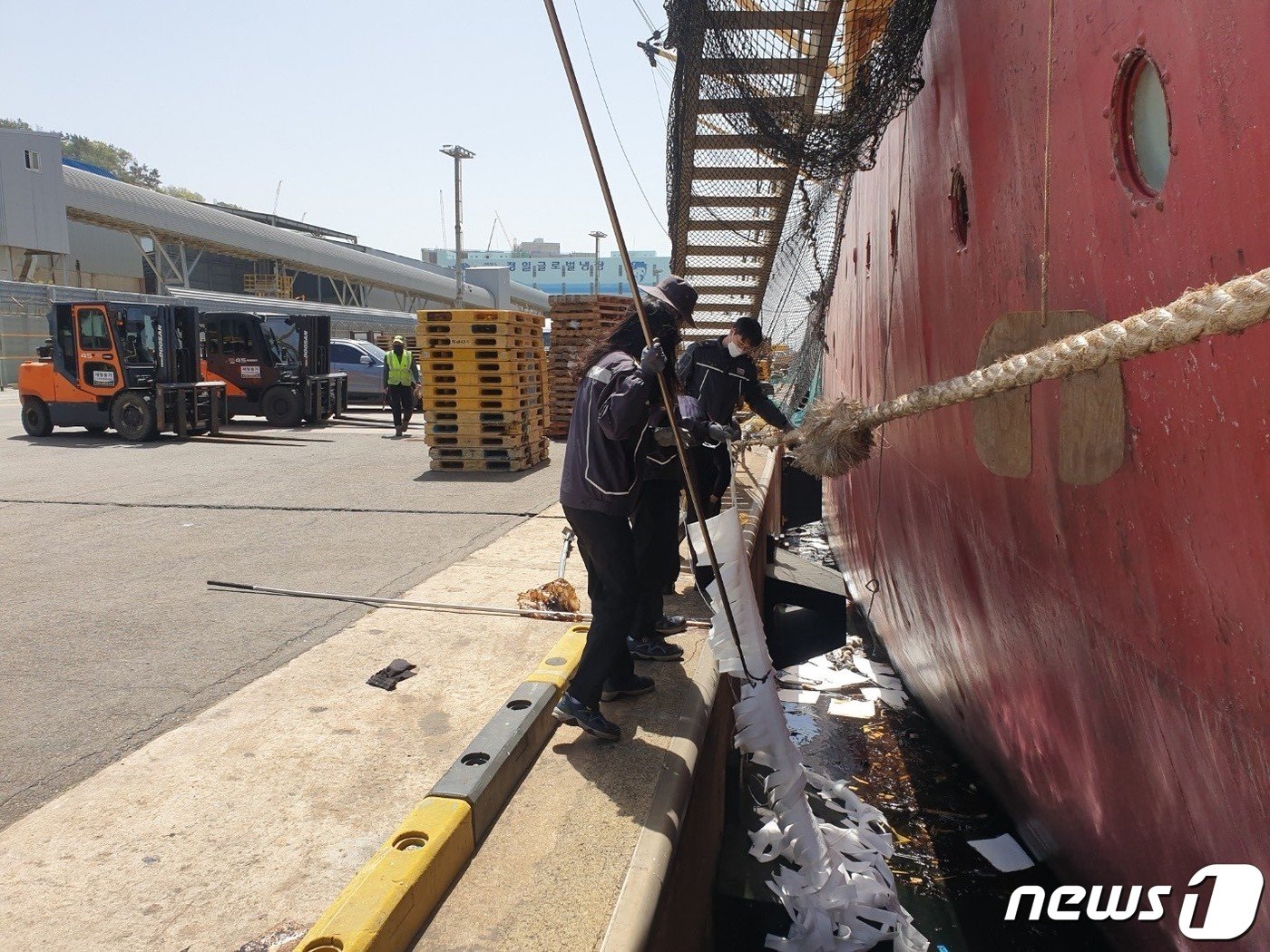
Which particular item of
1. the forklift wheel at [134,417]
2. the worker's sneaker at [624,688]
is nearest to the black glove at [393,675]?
the worker's sneaker at [624,688]

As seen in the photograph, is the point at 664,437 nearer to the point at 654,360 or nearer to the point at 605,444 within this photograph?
the point at 605,444

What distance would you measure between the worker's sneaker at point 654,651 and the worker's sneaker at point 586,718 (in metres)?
0.91

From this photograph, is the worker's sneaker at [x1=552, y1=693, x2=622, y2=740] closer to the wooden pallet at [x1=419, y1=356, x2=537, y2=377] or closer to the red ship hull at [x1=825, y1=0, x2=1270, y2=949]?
the red ship hull at [x1=825, y1=0, x2=1270, y2=949]

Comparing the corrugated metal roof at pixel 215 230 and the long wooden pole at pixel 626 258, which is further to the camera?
the corrugated metal roof at pixel 215 230

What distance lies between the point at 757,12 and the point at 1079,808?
473 centimetres

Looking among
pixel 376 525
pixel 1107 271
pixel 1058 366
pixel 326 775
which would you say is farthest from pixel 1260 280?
pixel 376 525

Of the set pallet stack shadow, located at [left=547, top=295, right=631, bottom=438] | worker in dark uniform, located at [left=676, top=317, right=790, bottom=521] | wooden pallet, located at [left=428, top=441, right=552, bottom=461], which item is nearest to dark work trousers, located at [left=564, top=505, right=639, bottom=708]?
worker in dark uniform, located at [left=676, top=317, right=790, bottom=521]

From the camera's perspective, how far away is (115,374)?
15.7 meters

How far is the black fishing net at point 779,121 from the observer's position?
513 centimetres

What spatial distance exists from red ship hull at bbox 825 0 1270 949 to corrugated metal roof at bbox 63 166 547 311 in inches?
1291

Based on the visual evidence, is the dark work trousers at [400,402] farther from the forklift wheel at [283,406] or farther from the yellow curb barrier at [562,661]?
the yellow curb barrier at [562,661]

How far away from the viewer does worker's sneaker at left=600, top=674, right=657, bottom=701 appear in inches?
167

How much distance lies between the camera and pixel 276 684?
458 cm

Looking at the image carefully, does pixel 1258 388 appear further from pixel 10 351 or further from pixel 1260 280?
pixel 10 351
